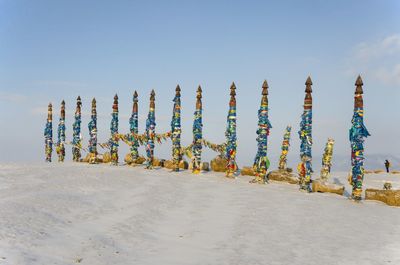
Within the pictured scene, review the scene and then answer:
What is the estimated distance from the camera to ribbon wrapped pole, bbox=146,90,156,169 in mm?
29828

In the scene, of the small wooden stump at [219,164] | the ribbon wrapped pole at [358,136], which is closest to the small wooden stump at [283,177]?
the small wooden stump at [219,164]

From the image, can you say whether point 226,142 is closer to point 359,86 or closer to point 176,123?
point 176,123

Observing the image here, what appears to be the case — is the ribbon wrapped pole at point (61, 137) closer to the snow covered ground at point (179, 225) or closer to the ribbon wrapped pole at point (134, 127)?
the ribbon wrapped pole at point (134, 127)

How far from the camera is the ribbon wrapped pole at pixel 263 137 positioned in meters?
24.1

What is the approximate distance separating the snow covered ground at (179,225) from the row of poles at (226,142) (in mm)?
2651

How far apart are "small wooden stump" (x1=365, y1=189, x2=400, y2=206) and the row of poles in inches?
55.9

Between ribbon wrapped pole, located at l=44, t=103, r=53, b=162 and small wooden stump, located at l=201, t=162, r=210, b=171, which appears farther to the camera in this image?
ribbon wrapped pole, located at l=44, t=103, r=53, b=162

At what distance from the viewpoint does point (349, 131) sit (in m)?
20.2

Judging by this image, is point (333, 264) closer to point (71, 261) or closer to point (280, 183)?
point (71, 261)

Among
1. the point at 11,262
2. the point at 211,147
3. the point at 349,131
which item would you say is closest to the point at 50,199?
the point at 11,262

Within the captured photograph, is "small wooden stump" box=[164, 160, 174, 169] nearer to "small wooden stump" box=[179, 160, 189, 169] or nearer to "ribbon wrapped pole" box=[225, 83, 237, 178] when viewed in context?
"small wooden stump" box=[179, 160, 189, 169]

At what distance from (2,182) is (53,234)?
928cm

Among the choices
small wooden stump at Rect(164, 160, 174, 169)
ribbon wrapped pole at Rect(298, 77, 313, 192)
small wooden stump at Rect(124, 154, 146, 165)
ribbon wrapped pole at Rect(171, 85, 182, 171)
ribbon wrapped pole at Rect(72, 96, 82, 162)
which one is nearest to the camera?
ribbon wrapped pole at Rect(298, 77, 313, 192)

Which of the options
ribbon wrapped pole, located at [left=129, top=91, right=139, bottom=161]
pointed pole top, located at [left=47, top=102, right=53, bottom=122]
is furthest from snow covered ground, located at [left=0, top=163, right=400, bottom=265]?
pointed pole top, located at [left=47, top=102, right=53, bottom=122]
